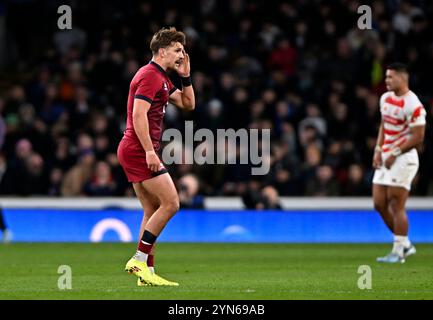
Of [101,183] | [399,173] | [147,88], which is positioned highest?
[147,88]

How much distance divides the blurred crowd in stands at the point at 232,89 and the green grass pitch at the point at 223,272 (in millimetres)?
2577

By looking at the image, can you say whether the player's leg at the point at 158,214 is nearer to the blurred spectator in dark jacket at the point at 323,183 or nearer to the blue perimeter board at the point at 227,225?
the blue perimeter board at the point at 227,225

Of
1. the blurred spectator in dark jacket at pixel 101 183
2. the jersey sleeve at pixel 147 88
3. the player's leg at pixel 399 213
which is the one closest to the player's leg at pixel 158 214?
the jersey sleeve at pixel 147 88

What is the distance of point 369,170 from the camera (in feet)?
68.9

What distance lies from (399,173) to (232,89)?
8858 millimetres

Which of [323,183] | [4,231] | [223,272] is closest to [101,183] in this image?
[4,231]

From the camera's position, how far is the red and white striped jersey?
14008mm

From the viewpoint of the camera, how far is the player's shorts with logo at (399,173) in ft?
46.4

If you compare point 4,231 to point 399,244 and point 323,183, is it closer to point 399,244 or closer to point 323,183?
point 323,183

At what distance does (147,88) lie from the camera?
418 inches

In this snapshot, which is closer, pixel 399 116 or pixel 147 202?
pixel 147 202
